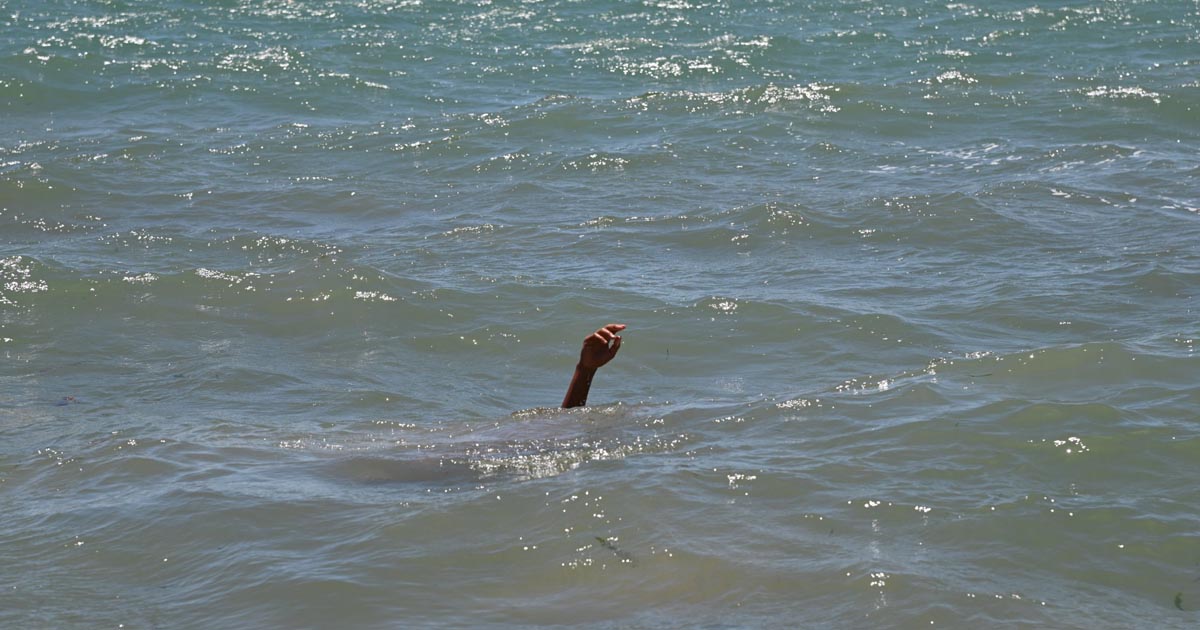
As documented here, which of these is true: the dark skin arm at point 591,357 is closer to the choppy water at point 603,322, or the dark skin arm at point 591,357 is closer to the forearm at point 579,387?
the forearm at point 579,387

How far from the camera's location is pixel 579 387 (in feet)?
21.6

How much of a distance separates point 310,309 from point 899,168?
5.25 m

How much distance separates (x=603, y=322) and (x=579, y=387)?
1.97 metres

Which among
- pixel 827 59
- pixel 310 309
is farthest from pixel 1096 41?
pixel 310 309

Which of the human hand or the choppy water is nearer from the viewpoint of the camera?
the choppy water

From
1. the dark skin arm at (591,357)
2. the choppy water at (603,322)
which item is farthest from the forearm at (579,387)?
the choppy water at (603,322)

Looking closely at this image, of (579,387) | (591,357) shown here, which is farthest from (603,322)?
(591,357)

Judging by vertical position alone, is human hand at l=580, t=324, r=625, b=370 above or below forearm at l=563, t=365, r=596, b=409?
above

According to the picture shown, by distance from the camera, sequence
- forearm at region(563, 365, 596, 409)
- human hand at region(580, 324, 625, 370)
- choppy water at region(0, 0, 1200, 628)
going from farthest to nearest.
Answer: forearm at region(563, 365, 596, 409) < human hand at region(580, 324, 625, 370) < choppy water at region(0, 0, 1200, 628)

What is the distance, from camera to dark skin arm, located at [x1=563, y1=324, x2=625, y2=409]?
20.7ft

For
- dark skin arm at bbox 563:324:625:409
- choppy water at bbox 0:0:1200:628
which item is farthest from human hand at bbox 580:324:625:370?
choppy water at bbox 0:0:1200:628

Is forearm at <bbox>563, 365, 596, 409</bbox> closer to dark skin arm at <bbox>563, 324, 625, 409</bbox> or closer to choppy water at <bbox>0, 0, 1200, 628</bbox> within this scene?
dark skin arm at <bbox>563, 324, 625, 409</bbox>

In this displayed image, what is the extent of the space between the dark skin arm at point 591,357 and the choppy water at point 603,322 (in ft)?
0.43

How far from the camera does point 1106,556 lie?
515cm
